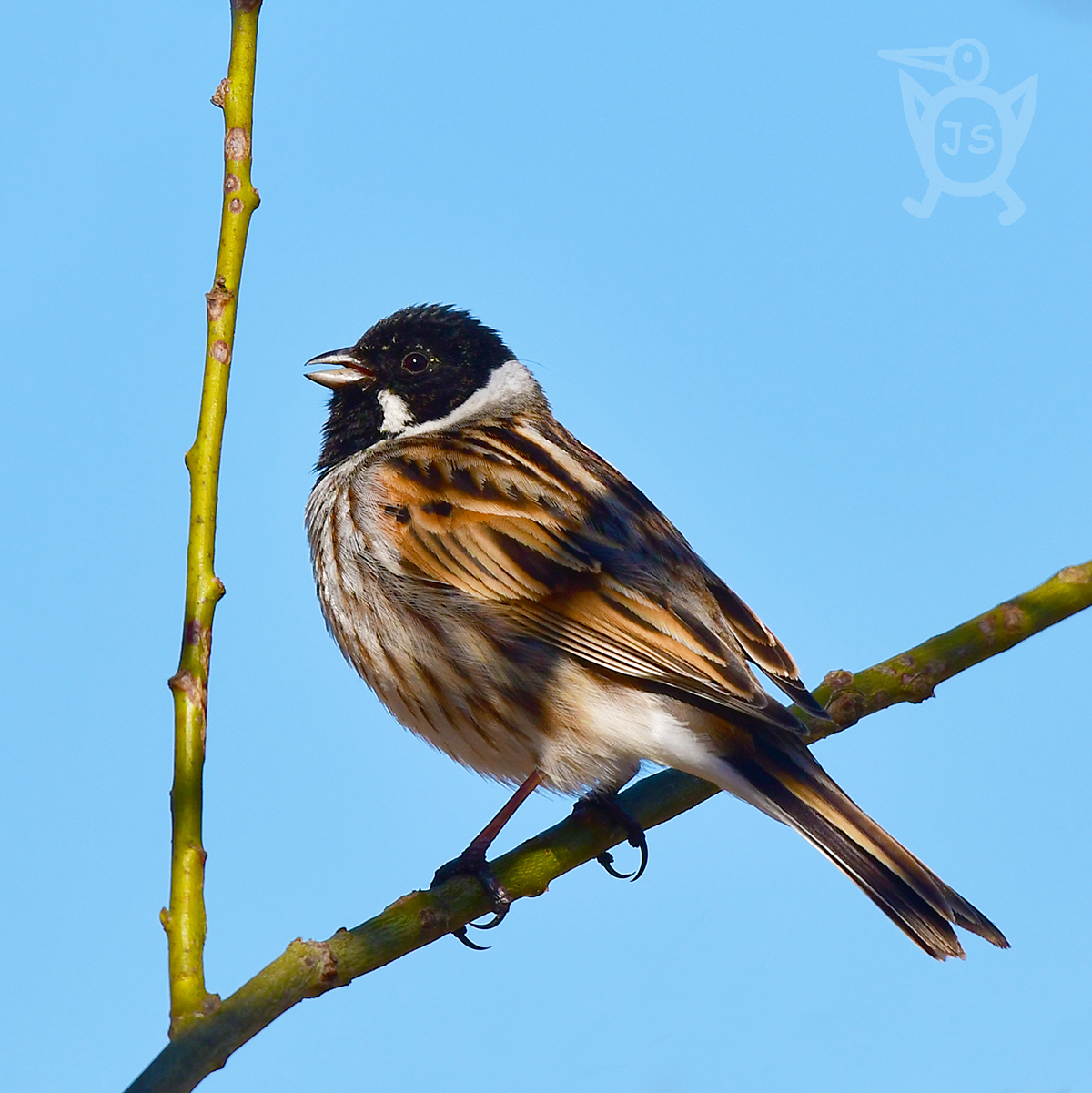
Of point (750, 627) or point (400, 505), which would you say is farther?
point (400, 505)

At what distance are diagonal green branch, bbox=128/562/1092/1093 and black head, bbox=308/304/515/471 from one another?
7.15 ft

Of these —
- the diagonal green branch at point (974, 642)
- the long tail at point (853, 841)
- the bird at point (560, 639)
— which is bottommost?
the long tail at point (853, 841)

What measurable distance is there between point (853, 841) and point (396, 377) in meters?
2.82

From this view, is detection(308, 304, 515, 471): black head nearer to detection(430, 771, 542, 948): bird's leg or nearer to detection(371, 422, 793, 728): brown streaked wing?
detection(371, 422, 793, 728): brown streaked wing

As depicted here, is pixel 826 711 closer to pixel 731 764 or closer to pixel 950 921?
pixel 731 764

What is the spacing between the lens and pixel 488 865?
3.68 meters

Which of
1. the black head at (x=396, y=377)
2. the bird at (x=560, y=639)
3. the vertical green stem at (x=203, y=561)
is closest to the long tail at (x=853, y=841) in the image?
the bird at (x=560, y=639)

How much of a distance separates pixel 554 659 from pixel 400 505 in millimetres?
897

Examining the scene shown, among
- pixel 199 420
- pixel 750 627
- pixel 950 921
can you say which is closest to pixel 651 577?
pixel 750 627

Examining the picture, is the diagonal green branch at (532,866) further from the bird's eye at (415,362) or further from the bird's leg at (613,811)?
the bird's eye at (415,362)

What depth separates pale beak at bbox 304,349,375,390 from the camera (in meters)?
5.68

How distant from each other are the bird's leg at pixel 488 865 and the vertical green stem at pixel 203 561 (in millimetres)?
730

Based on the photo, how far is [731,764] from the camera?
4.08 meters

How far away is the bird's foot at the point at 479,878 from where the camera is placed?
3557 millimetres
